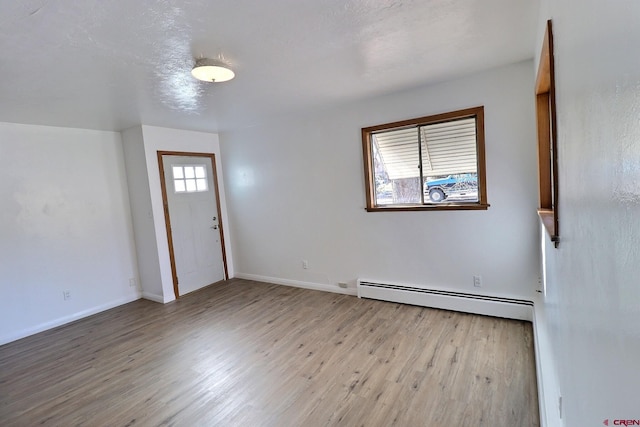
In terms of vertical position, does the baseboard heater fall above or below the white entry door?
below

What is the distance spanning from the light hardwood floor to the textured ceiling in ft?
7.90

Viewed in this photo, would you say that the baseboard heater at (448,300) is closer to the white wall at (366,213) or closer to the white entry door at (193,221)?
the white wall at (366,213)

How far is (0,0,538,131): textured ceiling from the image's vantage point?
165 cm

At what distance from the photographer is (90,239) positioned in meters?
4.04

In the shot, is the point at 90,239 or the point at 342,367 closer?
the point at 342,367

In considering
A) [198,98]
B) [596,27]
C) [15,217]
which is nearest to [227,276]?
[15,217]

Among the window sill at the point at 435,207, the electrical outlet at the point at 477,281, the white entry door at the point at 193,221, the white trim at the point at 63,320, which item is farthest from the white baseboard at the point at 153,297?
the electrical outlet at the point at 477,281

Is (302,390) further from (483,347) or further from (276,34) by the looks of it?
(276,34)

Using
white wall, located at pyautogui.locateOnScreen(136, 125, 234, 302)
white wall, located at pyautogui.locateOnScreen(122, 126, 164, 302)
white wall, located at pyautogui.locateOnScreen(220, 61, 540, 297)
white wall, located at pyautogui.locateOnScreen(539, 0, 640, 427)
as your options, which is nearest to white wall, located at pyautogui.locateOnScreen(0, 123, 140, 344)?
white wall, located at pyautogui.locateOnScreen(122, 126, 164, 302)

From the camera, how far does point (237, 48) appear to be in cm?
209

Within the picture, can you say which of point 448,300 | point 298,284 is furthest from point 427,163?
point 298,284

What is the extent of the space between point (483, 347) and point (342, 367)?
120 cm

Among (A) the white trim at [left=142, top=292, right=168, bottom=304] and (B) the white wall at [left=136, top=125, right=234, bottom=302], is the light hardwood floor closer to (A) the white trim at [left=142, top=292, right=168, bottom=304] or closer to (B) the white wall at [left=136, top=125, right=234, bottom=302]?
(A) the white trim at [left=142, top=292, right=168, bottom=304]

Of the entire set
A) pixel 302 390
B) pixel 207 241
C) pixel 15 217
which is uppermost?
pixel 15 217
